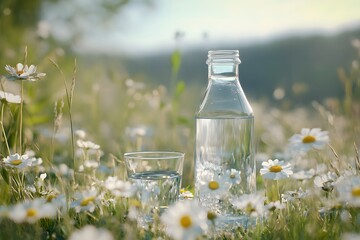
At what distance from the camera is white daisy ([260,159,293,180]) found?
1914 mm

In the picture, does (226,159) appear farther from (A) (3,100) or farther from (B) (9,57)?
(B) (9,57)

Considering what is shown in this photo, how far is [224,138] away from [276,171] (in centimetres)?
29

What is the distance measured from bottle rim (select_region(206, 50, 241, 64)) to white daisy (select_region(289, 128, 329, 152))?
36 centimetres

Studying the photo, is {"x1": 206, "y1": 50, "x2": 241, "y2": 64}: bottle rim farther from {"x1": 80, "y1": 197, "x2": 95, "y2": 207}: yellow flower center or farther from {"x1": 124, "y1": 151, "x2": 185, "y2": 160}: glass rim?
{"x1": 80, "y1": 197, "x2": 95, "y2": 207}: yellow flower center

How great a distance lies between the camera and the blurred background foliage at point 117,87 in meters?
3.35

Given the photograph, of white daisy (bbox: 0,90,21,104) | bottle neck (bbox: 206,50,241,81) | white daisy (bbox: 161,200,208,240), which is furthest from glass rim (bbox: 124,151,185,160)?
white daisy (bbox: 161,200,208,240)

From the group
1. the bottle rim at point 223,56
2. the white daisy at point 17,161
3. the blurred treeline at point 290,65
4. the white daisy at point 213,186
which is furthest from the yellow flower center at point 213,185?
the blurred treeline at point 290,65

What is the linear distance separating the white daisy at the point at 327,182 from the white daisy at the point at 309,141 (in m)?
0.13

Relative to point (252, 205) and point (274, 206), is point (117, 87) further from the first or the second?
point (252, 205)

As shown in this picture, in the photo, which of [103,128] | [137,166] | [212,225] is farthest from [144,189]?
[103,128]

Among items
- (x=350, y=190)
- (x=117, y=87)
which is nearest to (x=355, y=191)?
(x=350, y=190)

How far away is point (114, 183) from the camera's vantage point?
5.73 feet

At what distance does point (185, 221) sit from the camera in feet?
4.34

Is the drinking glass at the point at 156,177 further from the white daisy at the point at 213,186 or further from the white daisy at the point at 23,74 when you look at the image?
the white daisy at the point at 23,74
